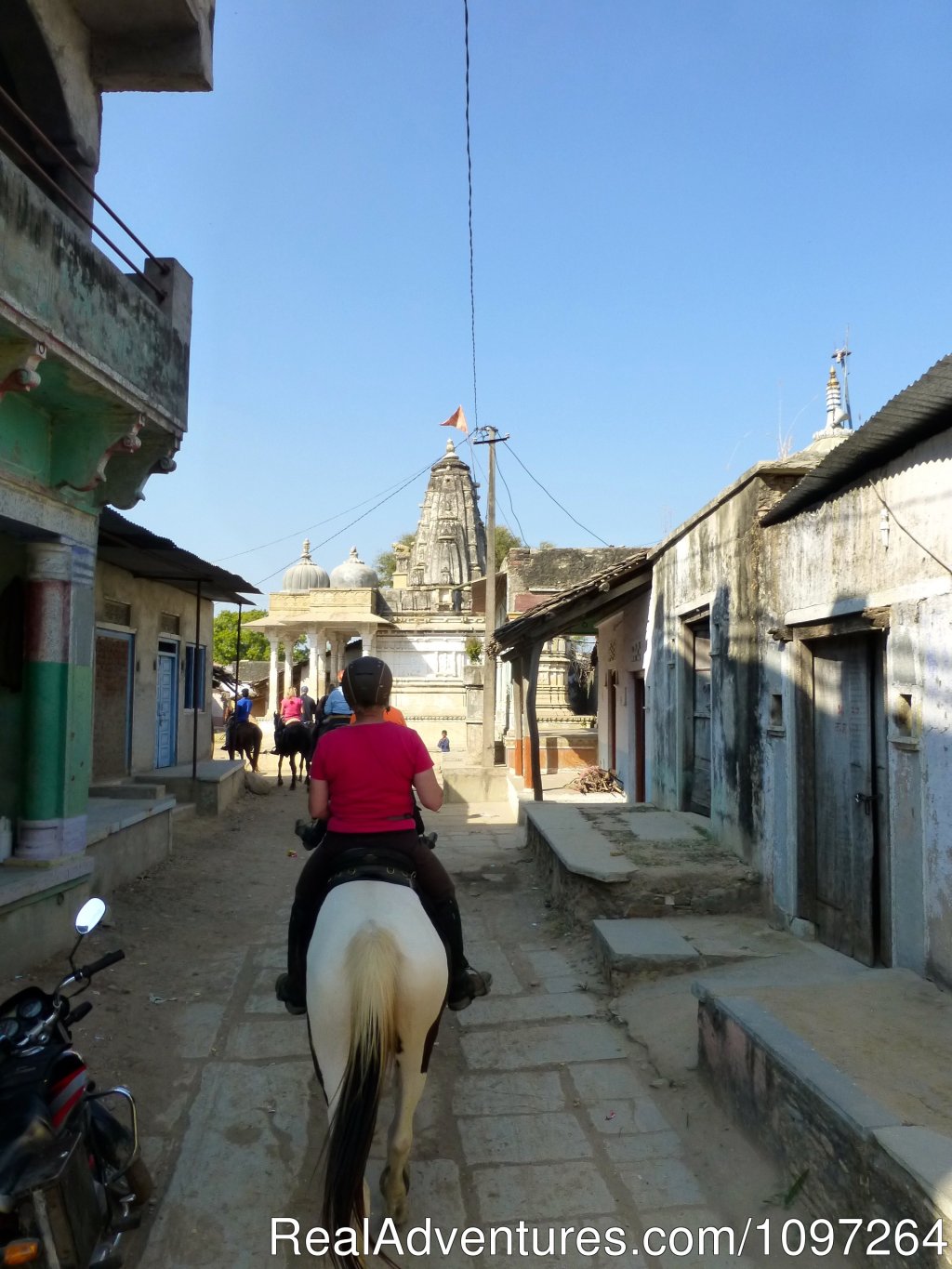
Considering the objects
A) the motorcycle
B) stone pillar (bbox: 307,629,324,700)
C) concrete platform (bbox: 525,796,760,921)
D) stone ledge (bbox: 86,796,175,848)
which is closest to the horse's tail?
the motorcycle

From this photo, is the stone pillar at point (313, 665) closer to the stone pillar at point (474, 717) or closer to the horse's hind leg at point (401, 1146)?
the stone pillar at point (474, 717)

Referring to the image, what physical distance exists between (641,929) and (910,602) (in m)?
2.68

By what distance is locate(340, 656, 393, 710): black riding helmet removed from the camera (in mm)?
3746

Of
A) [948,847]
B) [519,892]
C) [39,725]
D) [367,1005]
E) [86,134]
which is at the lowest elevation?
[519,892]

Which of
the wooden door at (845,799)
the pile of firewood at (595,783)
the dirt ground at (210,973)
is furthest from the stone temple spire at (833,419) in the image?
the pile of firewood at (595,783)

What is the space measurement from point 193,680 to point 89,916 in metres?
12.3

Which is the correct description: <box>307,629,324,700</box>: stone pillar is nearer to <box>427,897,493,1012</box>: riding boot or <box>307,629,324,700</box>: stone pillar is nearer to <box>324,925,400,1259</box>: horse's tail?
<box>427,897,493,1012</box>: riding boot

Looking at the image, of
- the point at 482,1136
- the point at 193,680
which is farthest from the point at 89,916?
the point at 193,680

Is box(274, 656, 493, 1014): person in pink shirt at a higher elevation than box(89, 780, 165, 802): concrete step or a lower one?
higher

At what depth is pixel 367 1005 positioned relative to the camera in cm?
290

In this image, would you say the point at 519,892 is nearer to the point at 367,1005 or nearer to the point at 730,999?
the point at 730,999

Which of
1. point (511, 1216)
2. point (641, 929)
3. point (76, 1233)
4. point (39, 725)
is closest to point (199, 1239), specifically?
point (76, 1233)

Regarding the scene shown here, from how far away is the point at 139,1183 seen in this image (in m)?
3.17

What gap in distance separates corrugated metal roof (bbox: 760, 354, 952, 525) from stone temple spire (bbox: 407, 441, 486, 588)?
35.4 metres
